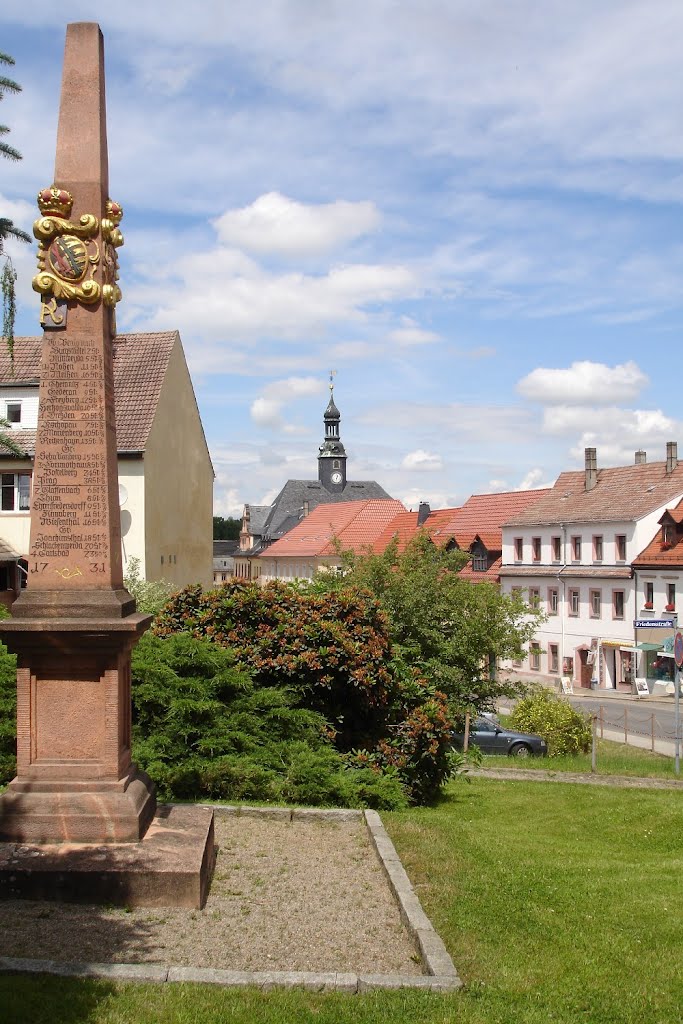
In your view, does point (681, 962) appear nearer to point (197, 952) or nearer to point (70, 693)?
point (197, 952)

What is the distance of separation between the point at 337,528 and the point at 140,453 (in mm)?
50008

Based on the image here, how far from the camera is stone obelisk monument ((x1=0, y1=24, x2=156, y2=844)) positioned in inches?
300

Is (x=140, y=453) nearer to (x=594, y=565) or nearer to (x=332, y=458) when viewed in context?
(x=594, y=565)

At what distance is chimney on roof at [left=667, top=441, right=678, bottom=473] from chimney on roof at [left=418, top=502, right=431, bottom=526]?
20.3 m

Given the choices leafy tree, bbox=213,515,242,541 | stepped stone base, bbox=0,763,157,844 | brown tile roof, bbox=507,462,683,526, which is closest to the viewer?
stepped stone base, bbox=0,763,157,844

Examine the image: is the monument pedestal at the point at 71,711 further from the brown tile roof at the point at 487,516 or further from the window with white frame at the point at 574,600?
the brown tile roof at the point at 487,516

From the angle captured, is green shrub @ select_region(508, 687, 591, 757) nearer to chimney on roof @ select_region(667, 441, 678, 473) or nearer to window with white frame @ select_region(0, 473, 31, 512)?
window with white frame @ select_region(0, 473, 31, 512)

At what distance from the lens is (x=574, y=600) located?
5019 centimetres

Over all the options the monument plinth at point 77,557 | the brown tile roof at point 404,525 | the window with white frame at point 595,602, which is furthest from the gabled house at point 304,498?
the monument plinth at point 77,557

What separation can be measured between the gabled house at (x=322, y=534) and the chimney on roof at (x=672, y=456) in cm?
2492

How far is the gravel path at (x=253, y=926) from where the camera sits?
6.16m

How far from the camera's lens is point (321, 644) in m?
12.3

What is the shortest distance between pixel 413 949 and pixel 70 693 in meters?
3.22

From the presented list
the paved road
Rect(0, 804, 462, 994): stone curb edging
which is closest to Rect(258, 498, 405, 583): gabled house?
the paved road
